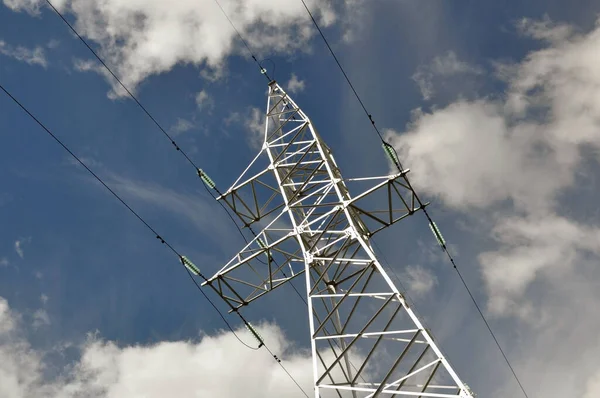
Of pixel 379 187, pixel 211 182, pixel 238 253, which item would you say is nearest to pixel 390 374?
pixel 379 187

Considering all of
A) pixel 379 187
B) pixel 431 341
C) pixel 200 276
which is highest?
pixel 379 187

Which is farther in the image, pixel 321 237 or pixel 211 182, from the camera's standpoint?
pixel 211 182

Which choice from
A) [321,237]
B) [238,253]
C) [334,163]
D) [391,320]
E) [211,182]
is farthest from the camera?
[211,182]

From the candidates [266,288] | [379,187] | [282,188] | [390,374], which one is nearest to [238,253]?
[266,288]

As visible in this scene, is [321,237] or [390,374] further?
[321,237]

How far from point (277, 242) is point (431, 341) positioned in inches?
252

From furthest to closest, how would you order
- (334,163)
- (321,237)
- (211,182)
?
1. (211,182)
2. (334,163)
3. (321,237)

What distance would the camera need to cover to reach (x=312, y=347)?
1302cm

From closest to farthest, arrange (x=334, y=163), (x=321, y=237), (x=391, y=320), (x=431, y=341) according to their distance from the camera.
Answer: (x=431, y=341)
(x=391, y=320)
(x=321, y=237)
(x=334, y=163)

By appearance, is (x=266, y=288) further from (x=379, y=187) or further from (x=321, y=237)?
(x=379, y=187)

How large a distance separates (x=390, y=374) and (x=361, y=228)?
5.65m

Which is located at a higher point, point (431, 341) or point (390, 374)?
point (431, 341)

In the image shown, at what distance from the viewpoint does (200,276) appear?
56.4 feet

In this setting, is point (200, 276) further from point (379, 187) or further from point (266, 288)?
point (379, 187)
